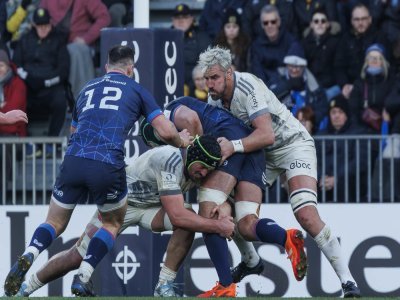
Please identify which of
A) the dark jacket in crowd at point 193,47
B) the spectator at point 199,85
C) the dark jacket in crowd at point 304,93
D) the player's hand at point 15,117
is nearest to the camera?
the player's hand at point 15,117

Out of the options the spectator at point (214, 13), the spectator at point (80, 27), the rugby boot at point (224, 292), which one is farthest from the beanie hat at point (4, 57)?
the rugby boot at point (224, 292)

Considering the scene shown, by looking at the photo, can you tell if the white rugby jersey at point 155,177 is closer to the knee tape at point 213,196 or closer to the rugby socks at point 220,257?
the knee tape at point 213,196

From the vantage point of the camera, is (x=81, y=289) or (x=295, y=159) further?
(x=295, y=159)

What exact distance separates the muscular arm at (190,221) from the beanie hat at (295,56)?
4710 millimetres

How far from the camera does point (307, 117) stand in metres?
15.6

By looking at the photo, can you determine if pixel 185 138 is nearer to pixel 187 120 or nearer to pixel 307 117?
pixel 187 120

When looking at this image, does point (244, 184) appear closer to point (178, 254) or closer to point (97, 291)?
point (178, 254)

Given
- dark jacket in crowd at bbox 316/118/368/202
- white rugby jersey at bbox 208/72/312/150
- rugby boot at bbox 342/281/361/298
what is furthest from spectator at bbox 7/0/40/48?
rugby boot at bbox 342/281/361/298

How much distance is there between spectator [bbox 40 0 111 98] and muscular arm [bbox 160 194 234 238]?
17.0 feet

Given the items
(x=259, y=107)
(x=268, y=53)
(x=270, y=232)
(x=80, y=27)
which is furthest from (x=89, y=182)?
(x=80, y=27)

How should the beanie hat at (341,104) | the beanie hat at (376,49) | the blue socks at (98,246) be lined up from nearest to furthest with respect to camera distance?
the blue socks at (98,246), the beanie hat at (341,104), the beanie hat at (376,49)

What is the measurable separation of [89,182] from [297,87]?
5.16 metres

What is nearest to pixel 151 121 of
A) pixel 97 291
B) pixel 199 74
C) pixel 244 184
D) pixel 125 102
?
pixel 125 102

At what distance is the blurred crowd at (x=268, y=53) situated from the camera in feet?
52.6
